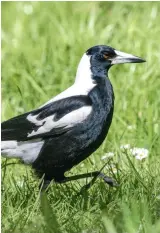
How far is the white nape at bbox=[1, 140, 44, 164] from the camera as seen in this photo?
360cm

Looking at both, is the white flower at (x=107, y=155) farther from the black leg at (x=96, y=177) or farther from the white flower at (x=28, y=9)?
the white flower at (x=28, y=9)

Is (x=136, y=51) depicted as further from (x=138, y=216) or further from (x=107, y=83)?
(x=138, y=216)

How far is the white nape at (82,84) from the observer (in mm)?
3613

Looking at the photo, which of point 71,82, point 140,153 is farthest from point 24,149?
point 71,82

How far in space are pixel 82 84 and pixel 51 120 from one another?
242mm

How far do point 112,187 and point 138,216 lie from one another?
0.61 meters

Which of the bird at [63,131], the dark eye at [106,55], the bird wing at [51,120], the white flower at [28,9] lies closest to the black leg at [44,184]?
the bird at [63,131]

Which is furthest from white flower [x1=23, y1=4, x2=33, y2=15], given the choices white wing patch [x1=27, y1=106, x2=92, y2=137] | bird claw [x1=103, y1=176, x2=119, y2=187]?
bird claw [x1=103, y1=176, x2=119, y2=187]

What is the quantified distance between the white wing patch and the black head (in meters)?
0.34

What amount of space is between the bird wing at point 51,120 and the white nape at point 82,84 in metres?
0.04

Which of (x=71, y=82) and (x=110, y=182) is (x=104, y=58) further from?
(x=71, y=82)

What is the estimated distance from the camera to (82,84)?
370 cm

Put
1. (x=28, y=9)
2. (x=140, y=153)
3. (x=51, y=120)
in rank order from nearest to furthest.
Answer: (x=51, y=120) → (x=140, y=153) → (x=28, y=9)

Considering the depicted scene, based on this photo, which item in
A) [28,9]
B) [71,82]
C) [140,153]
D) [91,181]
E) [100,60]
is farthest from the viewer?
[28,9]
